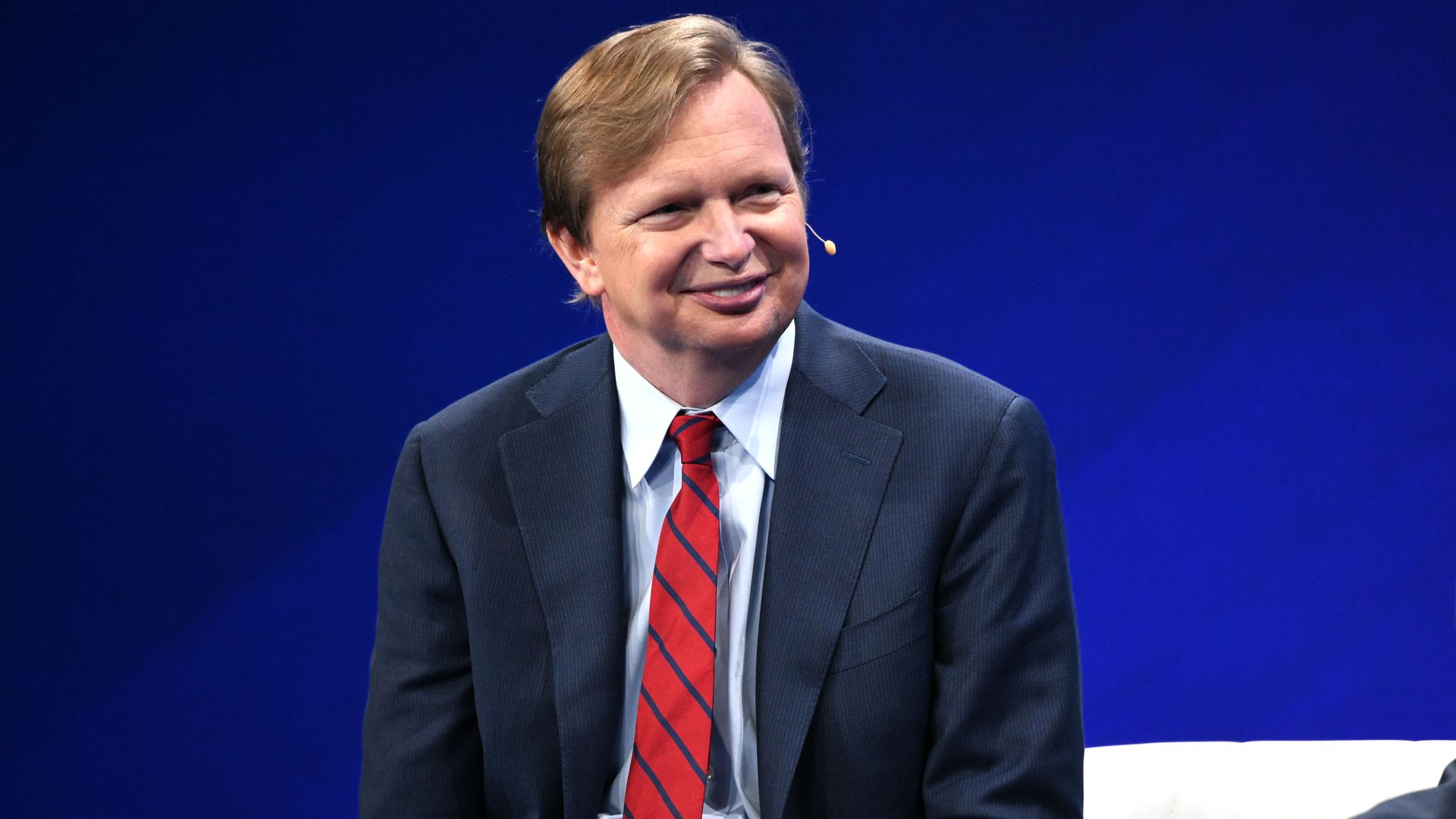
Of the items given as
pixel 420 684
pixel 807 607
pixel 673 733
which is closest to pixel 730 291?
pixel 807 607

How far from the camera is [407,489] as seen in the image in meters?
1.75

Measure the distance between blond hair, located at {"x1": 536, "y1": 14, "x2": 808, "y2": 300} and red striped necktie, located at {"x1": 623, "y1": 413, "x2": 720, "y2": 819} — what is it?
13.5 inches

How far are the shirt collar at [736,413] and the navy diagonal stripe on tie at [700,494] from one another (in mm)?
56

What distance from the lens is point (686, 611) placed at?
1.63m

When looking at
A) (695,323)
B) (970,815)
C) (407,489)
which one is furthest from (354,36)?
(970,815)

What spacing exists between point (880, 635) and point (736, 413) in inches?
11.8

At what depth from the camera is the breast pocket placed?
1.59 meters

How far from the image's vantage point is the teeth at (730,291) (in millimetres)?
1558

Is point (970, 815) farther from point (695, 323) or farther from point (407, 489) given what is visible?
point (407, 489)

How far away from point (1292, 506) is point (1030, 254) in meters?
0.67

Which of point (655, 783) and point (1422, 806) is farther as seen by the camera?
point (655, 783)

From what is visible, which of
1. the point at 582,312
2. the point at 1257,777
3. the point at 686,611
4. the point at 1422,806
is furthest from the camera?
the point at 582,312

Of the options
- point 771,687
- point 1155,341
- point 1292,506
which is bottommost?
point 771,687

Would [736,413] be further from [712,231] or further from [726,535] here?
[712,231]
